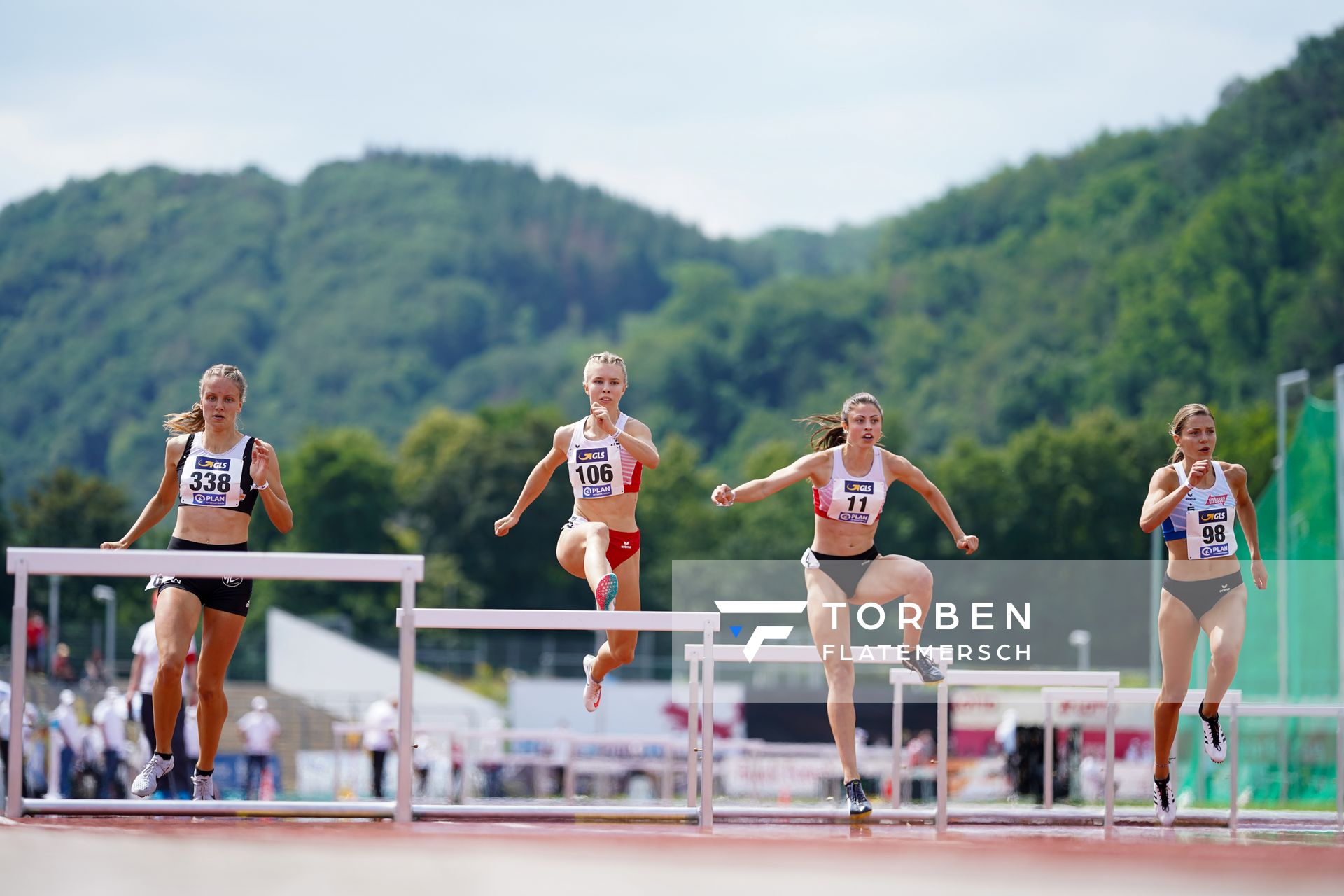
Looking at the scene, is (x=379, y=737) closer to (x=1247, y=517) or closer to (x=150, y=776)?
(x=150, y=776)

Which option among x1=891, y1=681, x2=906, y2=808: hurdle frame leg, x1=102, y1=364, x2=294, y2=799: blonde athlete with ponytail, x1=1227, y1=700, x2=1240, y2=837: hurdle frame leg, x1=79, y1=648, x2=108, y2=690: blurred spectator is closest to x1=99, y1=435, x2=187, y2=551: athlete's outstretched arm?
x1=102, y1=364, x2=294, y2=799: blonde athlete with ponytail

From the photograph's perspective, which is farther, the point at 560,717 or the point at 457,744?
the point at 560,717

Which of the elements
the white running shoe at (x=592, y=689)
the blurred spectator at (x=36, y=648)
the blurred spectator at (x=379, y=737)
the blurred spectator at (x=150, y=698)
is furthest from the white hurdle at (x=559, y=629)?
the blurred spectator at (x=36, y=648)

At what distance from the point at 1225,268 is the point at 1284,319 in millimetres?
7718

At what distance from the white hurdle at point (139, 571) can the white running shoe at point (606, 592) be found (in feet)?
5.00

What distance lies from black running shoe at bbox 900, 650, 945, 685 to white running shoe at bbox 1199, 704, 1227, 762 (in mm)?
1915

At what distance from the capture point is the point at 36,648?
123ft

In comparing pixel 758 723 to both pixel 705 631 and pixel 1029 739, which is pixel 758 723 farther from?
pixel 705 631

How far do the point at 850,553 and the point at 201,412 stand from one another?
3.69 m

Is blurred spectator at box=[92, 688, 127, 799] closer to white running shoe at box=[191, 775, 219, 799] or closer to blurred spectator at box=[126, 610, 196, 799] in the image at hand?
A: blurred spectator at box=[126, 610, 196, 799]

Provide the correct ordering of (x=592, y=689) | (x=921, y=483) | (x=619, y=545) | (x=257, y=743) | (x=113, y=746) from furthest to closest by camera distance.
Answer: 1. (x=257, y=743)
2. (x=113, y=746)
3. (x=592, y=689)
4. (x=619, y=545)
5. (x=921, y=483)

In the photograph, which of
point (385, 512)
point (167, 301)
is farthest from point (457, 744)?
point (167, 301)

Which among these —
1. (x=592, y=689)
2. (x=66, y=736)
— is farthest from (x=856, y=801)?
(x=66, y=736)

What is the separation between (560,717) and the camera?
4166 centimetres
